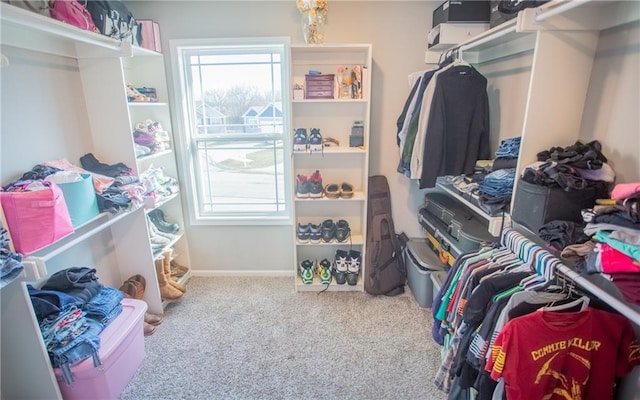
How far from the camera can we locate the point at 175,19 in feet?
7.67

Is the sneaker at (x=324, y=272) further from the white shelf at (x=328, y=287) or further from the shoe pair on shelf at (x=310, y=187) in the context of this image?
the shoe pair on shelf at (x=310, y=187)

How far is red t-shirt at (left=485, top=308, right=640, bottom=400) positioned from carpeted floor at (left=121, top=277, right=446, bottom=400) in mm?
773

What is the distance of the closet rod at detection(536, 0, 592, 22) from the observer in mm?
1063

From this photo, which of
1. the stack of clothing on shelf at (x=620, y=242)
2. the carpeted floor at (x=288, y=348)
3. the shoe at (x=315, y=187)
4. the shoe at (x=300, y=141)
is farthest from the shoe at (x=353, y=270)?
the stack of clothing on shelf at (x=620, y=242)

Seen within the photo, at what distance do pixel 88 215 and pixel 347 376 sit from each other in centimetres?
168

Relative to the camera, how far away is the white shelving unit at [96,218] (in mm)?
1356

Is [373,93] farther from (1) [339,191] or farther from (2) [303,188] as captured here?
(2) [303,188]

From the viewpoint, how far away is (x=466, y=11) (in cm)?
196

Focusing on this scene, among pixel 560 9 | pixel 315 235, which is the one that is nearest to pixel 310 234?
pixel 315 235

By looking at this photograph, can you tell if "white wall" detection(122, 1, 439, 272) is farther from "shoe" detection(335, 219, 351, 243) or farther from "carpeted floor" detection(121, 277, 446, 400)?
"carpeted floor" detection(121, 277, 446, 400)

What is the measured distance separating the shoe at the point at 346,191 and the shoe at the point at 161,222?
56.1 inches

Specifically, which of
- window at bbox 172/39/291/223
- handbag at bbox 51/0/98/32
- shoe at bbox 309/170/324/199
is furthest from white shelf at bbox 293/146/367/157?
handbag at bbox 51/0/98/32

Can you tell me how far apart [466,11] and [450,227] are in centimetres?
136

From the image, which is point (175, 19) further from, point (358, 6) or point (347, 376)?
point (347, 376)
